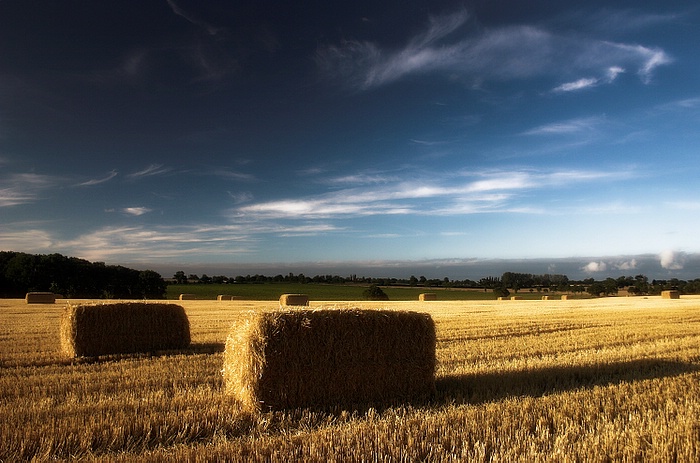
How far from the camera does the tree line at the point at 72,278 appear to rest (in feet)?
226

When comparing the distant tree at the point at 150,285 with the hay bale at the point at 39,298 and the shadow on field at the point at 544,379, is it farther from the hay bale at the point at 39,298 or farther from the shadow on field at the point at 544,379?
the shadow on field at the point at 544,379

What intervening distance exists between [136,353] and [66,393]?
4.48 meters

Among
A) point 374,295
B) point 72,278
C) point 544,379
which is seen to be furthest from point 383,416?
point 72,278

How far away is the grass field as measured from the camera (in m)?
4.65

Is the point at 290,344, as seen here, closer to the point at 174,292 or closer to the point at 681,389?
the point at 681,389

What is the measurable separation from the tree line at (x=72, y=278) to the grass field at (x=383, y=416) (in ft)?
207

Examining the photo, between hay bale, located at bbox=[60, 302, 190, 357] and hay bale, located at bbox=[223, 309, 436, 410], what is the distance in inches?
220

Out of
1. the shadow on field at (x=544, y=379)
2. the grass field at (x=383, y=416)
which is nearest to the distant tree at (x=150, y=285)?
the grass field at (x=383, y=416)

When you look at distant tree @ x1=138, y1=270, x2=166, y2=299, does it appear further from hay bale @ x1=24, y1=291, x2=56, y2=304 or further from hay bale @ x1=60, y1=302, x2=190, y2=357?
hay bale @ x1=60, y1=302, x2=190, y2=357

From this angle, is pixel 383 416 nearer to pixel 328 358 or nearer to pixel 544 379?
pixel 328 358

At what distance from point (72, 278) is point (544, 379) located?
75680 mm

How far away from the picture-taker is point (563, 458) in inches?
174

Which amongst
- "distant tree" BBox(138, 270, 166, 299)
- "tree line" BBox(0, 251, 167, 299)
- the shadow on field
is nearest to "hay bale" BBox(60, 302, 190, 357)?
the shadow on field

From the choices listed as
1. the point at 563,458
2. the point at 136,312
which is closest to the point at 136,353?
the point at 136,312
